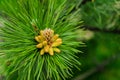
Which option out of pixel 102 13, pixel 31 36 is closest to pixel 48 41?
pixel 31 36

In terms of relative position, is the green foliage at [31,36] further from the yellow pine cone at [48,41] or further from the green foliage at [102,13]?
the green foliage at [102,13]

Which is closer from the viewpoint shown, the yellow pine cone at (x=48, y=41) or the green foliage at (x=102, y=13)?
the yellow pine cone at (x=48, y=41)

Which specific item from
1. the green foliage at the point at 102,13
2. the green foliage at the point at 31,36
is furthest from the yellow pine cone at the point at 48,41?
the green foliage at the point at 102,13

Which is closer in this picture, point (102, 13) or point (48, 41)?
point (48, 41)

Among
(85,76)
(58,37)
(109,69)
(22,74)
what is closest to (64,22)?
(58,37)

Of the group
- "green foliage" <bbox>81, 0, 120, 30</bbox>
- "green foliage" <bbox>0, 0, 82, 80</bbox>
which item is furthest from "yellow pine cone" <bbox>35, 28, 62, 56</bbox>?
"green foliage" <bbox>81, 0, 120, 30</bbox>

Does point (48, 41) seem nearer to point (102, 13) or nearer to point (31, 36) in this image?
point (31, 36)
